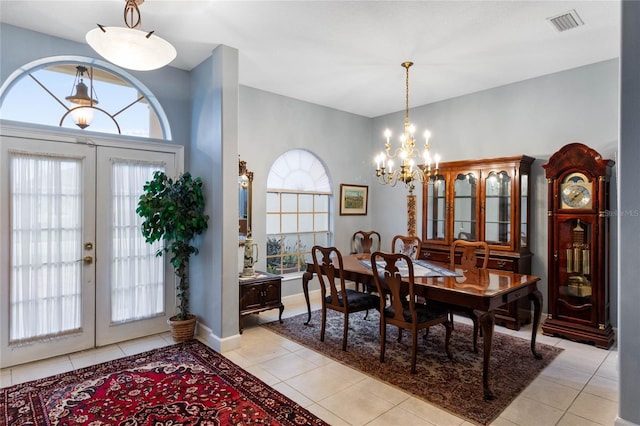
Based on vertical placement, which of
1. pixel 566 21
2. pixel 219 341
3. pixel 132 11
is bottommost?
pixel 219 341

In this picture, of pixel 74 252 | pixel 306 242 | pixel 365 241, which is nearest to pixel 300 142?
pixel 306 242

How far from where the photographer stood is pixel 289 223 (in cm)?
529

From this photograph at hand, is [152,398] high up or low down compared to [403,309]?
down

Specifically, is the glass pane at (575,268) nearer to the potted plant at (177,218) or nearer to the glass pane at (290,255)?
the glass pane at (290,255)

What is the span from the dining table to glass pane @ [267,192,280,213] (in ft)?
5.55

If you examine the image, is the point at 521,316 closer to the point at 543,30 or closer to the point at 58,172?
the point at 543,30

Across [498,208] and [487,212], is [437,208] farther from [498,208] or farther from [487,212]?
[498,208]

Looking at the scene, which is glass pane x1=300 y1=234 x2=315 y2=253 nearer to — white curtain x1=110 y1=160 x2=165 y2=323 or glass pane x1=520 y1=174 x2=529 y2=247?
white curtain x1=110 y1=160 x2=165 y2=323

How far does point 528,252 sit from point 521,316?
0.76 metres

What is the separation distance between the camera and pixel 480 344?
142 inches

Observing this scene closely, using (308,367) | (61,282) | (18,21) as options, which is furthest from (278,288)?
(18,21)

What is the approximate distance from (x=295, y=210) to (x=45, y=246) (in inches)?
119

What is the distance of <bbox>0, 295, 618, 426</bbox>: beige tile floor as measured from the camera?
2371 mm

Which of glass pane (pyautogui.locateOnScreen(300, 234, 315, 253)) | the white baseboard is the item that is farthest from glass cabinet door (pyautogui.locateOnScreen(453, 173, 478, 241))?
the white baseboard
